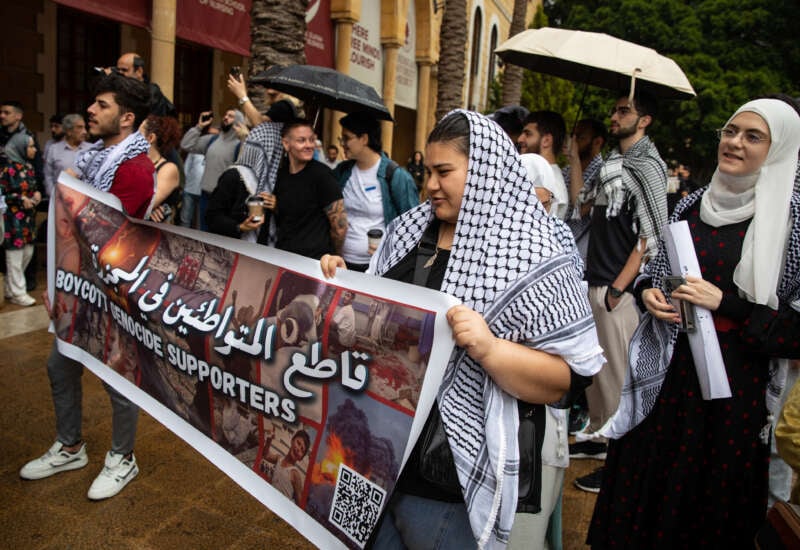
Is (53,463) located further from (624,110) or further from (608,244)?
(624,110)

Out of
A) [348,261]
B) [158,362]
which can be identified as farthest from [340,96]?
[158,362]

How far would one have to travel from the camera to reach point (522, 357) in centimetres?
161

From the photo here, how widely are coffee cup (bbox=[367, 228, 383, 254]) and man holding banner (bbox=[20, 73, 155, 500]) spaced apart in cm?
169

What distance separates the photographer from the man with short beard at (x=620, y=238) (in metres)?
3.84

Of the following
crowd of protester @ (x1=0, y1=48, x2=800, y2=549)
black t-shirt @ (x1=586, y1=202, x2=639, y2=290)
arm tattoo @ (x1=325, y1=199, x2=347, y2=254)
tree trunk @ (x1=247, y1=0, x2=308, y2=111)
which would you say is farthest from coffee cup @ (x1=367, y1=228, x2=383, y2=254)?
tree trunk @ (x1=247, y1=0, x2=308, y2=111)

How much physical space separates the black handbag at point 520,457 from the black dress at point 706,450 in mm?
1175

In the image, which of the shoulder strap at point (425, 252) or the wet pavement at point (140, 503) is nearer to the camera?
the shoulder strap at point (425, 252)

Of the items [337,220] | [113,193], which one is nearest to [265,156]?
[337,220]

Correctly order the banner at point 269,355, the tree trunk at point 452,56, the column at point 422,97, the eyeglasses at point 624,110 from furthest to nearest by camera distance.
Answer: the column at point 422,97 < the tree trunk at point 452,56 < the eyeglasses at point 624,110 < the banner at point 269,355

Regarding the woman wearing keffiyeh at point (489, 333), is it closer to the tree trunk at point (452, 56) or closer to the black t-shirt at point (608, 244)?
the black t-shirt at point (608, 244)

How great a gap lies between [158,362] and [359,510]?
46.6 inches

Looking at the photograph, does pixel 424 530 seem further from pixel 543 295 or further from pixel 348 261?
pixel 348 261

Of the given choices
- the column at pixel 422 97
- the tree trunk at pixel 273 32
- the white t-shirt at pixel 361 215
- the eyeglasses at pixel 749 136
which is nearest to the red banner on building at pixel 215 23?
the tree trunk at pixel 273 32

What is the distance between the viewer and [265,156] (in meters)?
4.23
